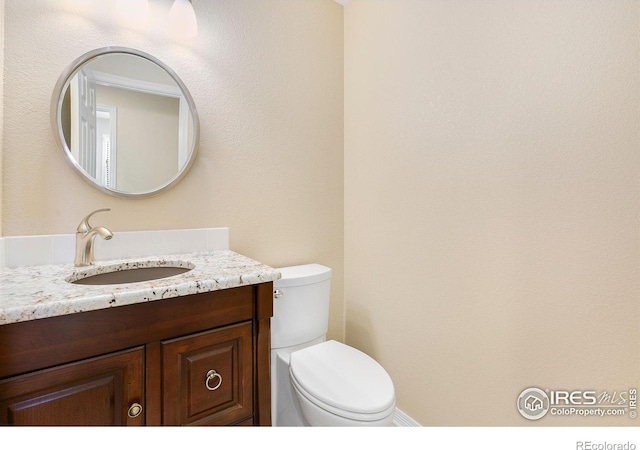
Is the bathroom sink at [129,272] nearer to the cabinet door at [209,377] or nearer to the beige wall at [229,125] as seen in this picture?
the beige wall at [229,125]

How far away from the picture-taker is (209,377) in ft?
3.10

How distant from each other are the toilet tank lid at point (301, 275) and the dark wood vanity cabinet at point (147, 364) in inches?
14.9

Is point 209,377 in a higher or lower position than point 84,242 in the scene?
lower

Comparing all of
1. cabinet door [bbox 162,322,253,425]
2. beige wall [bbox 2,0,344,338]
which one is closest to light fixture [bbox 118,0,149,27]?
beige wall [bbox 2,0,344,338]

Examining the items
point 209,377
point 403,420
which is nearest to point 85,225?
point 209,377

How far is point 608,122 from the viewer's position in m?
0.91

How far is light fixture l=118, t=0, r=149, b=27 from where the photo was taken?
1.23 m

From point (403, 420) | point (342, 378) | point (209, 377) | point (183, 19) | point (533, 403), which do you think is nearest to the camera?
point (209, 377)

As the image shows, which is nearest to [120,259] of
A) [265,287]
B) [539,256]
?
[265,287]

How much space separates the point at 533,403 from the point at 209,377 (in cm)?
113

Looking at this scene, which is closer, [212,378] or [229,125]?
[212,378]

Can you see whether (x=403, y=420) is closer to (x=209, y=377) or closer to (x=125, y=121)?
(x=209, y=377)

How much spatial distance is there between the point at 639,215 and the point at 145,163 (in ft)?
5.69

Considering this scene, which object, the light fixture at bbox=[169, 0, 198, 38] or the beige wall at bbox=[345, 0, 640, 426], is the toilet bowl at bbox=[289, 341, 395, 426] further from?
the light fixture at bbox=[169, 0, 198, 38]
